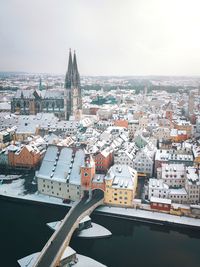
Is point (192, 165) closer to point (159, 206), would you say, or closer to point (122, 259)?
point (159, 206)

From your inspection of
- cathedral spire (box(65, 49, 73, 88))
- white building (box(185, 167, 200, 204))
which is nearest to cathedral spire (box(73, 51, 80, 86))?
cathedral spire (box(65, 49, 73, 88))

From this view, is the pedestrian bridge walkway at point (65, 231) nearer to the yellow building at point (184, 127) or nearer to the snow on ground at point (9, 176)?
the snow on ground at point (9, 176)

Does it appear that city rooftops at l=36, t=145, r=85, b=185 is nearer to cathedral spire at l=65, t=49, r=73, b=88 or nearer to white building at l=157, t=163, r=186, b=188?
white building at l=157, t=163, r=186, b=188

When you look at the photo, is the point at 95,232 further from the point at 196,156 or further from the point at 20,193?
the point at 196,156

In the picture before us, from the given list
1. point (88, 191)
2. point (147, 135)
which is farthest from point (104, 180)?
point (147, 135)

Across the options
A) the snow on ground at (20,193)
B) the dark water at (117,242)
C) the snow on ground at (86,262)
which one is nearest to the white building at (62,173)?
the snow on ground at (20,193)

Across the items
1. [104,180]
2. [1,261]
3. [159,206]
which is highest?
[104,180]

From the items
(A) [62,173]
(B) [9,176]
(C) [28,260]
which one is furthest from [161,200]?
(B) [9,176]
